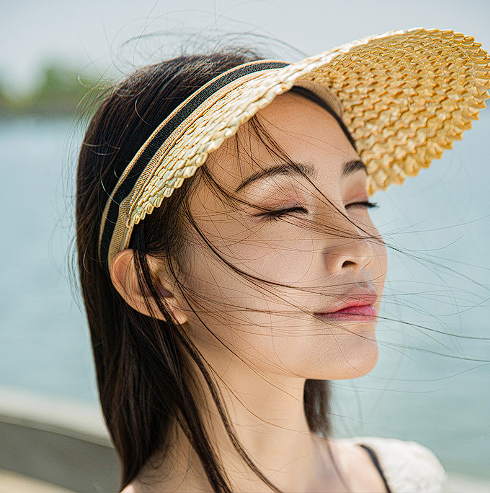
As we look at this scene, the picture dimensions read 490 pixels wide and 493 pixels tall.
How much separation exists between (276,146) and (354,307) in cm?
24

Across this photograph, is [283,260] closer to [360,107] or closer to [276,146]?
[276,146]

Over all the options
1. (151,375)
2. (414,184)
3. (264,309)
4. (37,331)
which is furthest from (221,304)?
(37,331)

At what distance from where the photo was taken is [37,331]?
2627 millimetres

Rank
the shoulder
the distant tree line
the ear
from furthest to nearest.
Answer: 1. the distant tree line
2. the shoulder
3. the ear

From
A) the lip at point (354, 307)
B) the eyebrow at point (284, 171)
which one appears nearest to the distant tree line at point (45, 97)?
the eyebrow at point (284, 171)

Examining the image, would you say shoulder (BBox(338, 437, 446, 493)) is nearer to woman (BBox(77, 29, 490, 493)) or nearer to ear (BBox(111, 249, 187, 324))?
woman (BBox(77, 29, 490, 493))

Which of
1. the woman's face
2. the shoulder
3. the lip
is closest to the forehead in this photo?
the woman's face

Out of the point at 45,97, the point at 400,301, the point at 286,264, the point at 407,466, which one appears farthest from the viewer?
the point at 45,97

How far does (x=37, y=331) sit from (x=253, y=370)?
2150 mm

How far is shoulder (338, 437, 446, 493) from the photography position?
1.00 meters

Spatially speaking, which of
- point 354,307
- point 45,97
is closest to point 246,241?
point 354,307

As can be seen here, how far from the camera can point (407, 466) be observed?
1.02 m

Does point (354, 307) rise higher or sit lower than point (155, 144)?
lower

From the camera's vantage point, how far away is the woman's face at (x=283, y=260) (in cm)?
69
